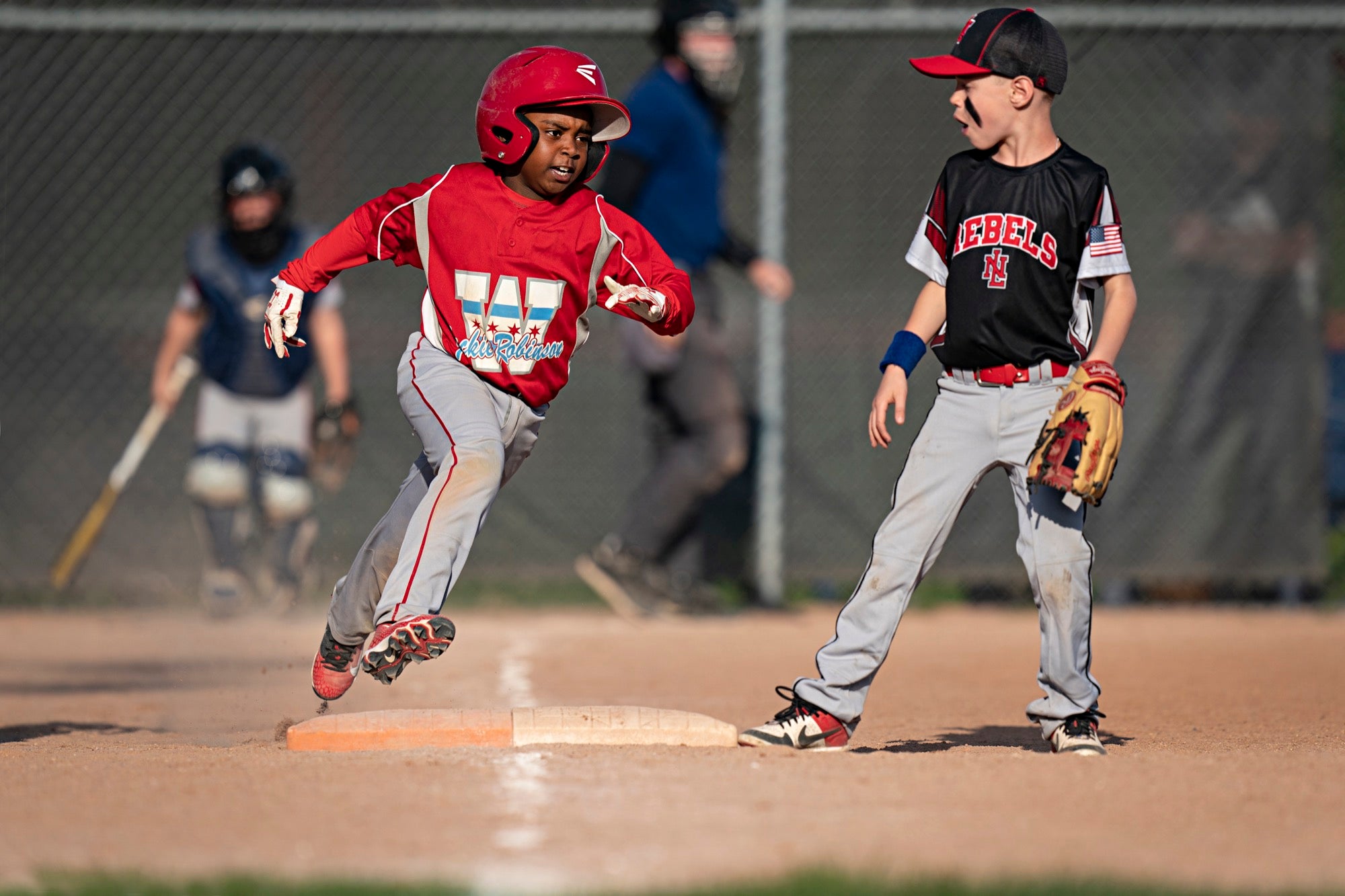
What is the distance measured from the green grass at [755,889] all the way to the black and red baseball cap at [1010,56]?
214 cm

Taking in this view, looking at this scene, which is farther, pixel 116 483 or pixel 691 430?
pixel 116 483

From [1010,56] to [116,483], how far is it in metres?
5.05

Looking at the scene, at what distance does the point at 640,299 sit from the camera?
3912 millimetres

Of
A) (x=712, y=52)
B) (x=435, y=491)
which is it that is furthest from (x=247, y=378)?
(x=435, y=491)

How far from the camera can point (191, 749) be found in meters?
3.99

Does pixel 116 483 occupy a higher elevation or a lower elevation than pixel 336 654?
higher

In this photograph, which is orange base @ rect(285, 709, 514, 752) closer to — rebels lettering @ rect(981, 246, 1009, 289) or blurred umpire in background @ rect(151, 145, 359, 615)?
rebels lettering @ rect(981, 246, 1009, 289)

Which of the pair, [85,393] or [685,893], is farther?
[85,393]

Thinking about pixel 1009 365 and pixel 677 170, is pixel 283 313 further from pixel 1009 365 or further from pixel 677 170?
pixel 677 170

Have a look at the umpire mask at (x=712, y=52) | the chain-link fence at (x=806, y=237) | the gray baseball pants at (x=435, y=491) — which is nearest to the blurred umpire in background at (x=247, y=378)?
the chain-link fence at (x=806, y=237)

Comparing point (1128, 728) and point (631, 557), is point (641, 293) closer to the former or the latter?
point (1128, 728)

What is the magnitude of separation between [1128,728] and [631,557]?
307 cm

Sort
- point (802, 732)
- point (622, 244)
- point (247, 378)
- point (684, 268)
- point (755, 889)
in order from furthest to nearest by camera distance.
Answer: point (247, 378) < point (684, 268) < point (622, 244) < point (802, 732) < point (755, 889)

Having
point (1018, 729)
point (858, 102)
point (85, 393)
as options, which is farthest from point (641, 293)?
point (85, 393)
